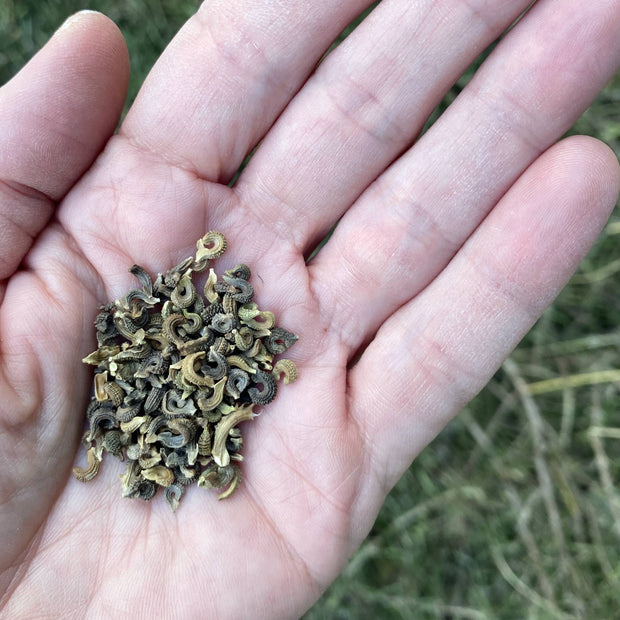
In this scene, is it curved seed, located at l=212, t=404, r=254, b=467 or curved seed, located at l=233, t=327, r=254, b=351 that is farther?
curved seed, located at l=233, t=327, r=254, b=351

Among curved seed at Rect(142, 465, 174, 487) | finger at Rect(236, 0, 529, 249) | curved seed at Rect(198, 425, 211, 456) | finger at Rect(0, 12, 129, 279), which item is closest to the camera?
finger at Rect(0, 12, 129, 279)

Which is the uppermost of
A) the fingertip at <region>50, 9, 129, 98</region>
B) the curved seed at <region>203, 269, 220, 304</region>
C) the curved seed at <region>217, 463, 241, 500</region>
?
the fingertip at <region>50, 9, 129, 98</region>

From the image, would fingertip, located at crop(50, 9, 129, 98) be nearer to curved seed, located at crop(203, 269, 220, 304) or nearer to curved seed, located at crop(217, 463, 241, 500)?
curved seed, located at crop(203, 269, 220, 304)

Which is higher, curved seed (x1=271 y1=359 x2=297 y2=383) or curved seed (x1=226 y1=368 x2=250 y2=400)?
curved seed (x1=271 y1=359 x2=297 y2=383)

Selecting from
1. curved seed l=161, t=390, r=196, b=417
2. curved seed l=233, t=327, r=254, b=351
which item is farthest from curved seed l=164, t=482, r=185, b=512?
curved seed l=233, t=327, r=254, b=351

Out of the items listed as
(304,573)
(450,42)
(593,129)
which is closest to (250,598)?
(304,573)

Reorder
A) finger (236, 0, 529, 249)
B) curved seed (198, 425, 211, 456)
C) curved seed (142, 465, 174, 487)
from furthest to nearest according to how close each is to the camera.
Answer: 1. finger (236, 0, 529, 249)
2. curved seed (198, 425, 211, 456)
3. curved seed (142, 465, 174, 487)

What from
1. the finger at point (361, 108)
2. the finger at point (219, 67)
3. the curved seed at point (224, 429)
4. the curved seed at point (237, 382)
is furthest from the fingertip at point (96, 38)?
the curved seed at point (224, 429)
